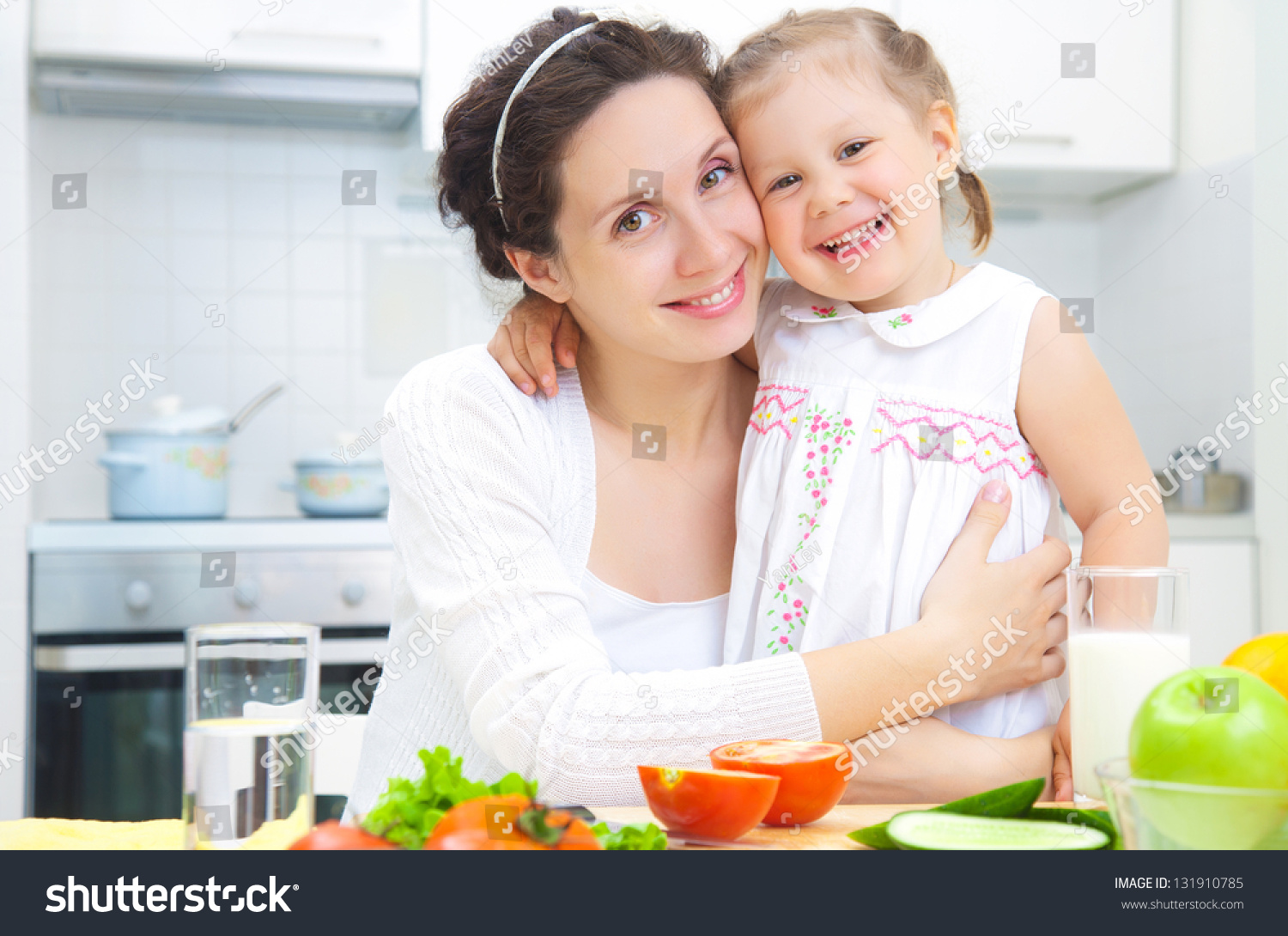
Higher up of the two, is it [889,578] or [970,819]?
[889,578]

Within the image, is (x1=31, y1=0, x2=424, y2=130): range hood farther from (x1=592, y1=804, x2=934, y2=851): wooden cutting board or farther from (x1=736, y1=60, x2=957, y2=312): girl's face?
(x1=592, y1=804, x2=934, y2=851): wooden cutting board

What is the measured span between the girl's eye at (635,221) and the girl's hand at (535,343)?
148 millimetres

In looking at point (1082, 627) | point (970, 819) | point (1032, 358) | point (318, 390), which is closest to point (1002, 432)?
point (1032, 358)

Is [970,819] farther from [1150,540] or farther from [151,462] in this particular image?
[151,462]

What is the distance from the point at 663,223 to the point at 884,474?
30 cm

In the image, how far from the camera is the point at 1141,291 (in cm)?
274

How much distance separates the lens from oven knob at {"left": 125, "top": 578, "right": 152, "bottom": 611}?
1.99 metres

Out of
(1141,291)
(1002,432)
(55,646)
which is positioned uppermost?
(1141,291)

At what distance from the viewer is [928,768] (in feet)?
2.92

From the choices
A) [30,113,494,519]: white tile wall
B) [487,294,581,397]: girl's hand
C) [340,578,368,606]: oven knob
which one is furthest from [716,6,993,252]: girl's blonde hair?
[30,113,494,519]: white tile wall

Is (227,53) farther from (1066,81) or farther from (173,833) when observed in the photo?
(173,833)

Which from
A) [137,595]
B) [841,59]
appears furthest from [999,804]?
[137,595]

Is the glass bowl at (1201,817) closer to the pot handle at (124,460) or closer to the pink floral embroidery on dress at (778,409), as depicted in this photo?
the pink floral embroidery on dress at (778,409)

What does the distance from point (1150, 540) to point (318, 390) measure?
1987mm
